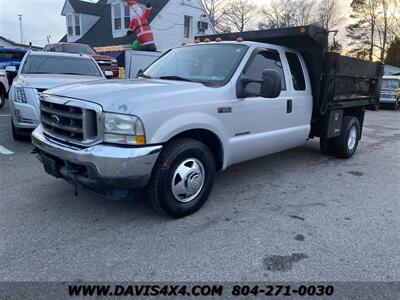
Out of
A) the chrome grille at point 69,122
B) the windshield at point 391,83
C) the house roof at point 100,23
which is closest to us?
the chrome grille at point 69,122

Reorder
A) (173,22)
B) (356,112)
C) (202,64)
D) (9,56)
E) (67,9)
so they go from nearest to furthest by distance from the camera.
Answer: (202,64), (356,112), (9,56), (173,22), (67,9)

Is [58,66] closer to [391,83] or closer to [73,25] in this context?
[391,83]

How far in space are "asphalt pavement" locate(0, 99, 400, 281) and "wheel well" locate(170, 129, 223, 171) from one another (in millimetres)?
534

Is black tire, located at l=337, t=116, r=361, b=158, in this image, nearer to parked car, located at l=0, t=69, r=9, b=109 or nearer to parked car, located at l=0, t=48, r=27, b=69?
parked car, located at l=0, t=69, r=9, b=109

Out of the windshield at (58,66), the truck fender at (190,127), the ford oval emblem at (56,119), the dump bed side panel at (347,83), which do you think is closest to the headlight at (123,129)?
the truck fender at (190,127)

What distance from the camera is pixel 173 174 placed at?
3.55m

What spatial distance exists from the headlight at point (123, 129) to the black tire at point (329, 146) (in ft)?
13.6

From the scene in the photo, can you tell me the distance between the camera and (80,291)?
2.59 m

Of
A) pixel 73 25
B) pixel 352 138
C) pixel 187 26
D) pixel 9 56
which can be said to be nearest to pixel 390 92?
pixel 187 26

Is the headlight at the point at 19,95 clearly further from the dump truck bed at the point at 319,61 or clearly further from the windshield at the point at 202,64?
the dump truck bed at the point at 319,61

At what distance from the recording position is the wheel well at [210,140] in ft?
12.5

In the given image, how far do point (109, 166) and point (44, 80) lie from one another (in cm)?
434

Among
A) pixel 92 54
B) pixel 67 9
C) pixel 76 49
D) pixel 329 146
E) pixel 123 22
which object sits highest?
pixel 67 9

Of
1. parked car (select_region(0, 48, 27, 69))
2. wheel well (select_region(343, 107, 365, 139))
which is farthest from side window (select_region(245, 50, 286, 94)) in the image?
parked car (select_region(0, 48, 27, 69))
